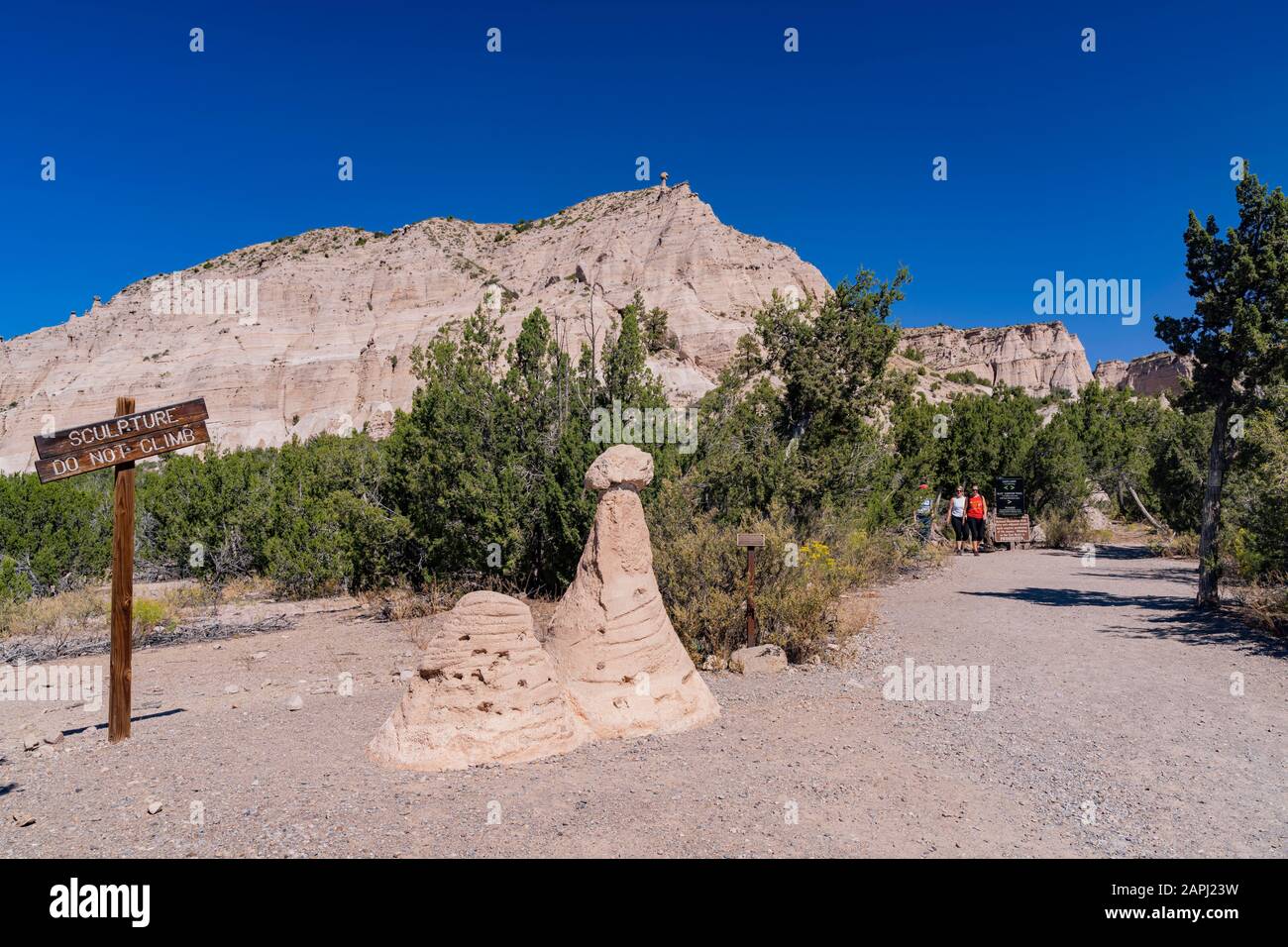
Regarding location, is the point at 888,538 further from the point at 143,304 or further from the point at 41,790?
the point at 143,304

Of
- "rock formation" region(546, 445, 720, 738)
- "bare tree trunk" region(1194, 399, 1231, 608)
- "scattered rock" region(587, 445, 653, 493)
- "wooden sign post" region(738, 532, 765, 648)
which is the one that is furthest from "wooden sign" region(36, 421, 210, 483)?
"bare tree trunk" region(1194, 399, 1231, 608)

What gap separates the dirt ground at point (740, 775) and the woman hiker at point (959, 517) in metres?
11.3

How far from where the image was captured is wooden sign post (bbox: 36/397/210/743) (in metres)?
5.17

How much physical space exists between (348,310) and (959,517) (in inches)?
2397

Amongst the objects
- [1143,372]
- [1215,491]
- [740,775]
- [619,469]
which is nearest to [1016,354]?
[1143,372]

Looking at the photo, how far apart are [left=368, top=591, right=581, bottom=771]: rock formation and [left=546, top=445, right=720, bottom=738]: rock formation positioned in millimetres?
518

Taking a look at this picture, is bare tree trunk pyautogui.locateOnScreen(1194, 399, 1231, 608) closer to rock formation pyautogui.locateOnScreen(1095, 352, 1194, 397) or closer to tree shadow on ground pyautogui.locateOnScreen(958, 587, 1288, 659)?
tree shadow on ground pyautogui.locateOnScreen(958, 587, 1288, 659)

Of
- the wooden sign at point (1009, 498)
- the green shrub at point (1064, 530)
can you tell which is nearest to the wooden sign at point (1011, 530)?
the wooden sign at point (1009, 498)

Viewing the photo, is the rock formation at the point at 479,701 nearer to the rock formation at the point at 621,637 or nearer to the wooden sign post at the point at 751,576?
the rock formation at the point at 621,637

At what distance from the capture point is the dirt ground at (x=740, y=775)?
3.80m

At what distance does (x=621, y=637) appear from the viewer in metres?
5.67

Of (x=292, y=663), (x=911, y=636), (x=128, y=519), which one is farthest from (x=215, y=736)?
(x=911, y=636)

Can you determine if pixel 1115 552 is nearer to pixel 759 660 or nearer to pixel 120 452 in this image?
pixel 759 660

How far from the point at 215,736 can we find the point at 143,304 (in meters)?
79.2
